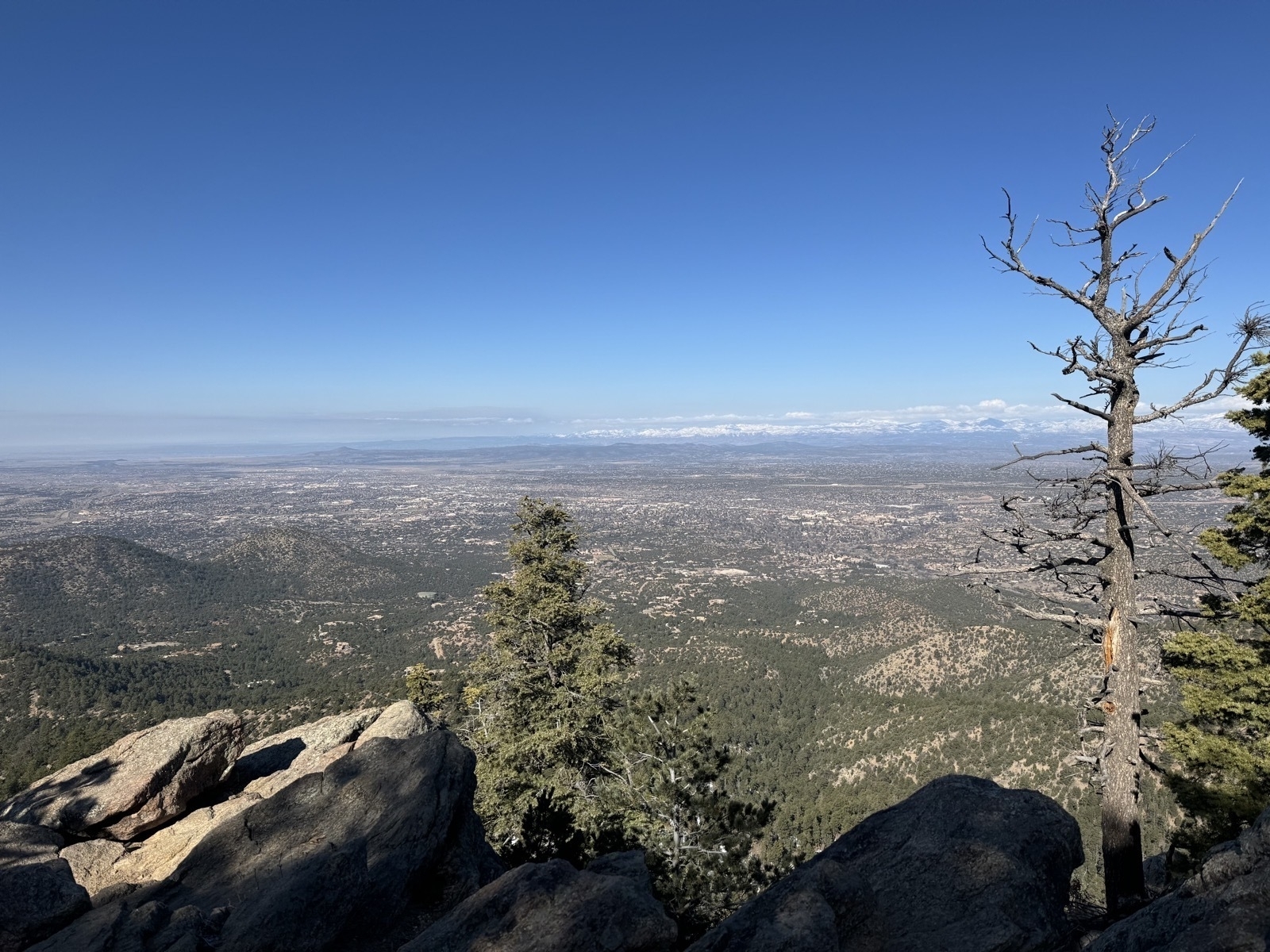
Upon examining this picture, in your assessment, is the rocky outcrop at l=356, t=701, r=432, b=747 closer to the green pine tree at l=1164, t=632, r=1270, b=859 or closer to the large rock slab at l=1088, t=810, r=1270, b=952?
the large rock slab at l=1088, t=810, r=1270, b=952

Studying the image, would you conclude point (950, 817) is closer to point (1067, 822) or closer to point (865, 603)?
point (1067, 822)

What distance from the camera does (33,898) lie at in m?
8.03

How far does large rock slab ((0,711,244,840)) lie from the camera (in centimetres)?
1155

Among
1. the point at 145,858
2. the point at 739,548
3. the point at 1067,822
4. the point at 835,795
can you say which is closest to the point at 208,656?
the point at 835,795

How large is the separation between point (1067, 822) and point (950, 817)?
1.64m

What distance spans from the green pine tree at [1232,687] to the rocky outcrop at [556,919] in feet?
39.2

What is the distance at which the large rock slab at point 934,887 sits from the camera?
6.30 m

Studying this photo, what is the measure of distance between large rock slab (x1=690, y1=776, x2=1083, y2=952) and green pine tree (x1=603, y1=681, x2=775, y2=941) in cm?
600

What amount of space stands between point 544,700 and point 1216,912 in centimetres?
1322

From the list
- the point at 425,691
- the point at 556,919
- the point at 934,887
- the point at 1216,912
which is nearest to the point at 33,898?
the point at 556,919

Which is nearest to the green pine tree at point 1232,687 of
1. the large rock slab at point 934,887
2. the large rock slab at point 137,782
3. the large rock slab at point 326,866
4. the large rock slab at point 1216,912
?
the large rock slab at point 934,887

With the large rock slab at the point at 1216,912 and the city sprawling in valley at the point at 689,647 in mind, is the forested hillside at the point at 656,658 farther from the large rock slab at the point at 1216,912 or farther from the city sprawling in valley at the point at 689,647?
the large rock slab at the point at 1216,912

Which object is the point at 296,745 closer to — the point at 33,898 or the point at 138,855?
the point at 138,855

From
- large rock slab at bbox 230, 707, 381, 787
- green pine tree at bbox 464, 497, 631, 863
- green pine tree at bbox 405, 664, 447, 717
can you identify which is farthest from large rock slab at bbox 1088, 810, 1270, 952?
green pine tree at bbox 405, 664, 447, 717
